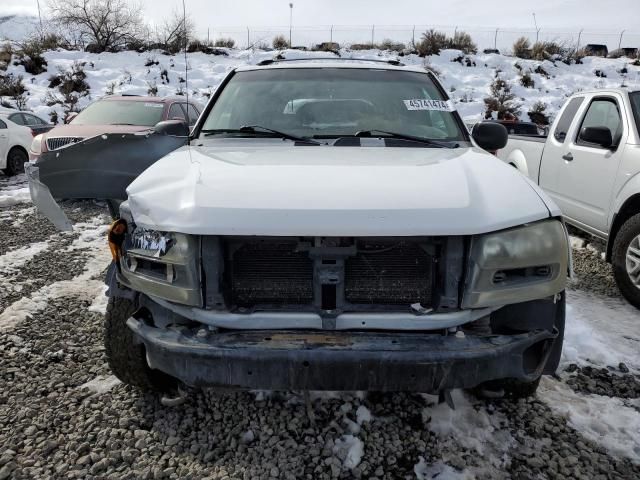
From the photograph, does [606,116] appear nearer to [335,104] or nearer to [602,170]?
[602,170]

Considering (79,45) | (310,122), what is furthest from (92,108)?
(79,45)

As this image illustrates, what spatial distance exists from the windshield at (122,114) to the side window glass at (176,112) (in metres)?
0.18

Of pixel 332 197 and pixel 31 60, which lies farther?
pixel 31 60

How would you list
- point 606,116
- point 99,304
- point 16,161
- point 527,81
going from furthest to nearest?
1. point 527,81
2. point 16,161
3. point 606,116
4. point 99,304

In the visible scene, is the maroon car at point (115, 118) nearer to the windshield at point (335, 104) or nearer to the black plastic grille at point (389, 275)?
the windshield at point (335, 104)

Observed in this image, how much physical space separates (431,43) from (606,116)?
72.1 feet

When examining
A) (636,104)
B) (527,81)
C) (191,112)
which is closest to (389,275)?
(636,104)

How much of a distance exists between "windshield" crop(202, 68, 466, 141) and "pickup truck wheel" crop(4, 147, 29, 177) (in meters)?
8.95

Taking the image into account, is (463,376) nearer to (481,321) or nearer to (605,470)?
(481,321)

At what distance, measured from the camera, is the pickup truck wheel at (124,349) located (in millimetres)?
2459

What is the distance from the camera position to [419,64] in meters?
23.0

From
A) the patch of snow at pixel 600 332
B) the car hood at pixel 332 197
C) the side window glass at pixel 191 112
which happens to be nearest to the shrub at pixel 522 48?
the side window glass at pixel 191 112

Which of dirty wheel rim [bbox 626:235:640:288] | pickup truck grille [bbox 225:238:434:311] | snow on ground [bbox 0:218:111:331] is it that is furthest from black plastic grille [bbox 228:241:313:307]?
dirty wheel rim [bbox 626:235:640:288]

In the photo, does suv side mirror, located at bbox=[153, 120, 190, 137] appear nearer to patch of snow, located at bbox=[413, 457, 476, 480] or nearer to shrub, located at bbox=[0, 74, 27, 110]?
patch of snow, located at bbox=[413, 457, 476, 480]
